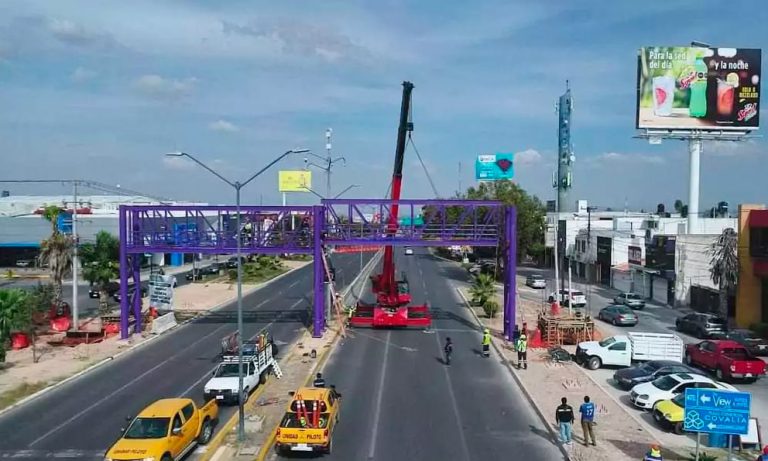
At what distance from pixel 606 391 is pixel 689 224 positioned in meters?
40.9

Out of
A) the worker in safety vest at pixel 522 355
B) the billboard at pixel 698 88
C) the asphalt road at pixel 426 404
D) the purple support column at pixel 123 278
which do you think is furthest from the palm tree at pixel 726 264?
the purple support column at pixel 123 278

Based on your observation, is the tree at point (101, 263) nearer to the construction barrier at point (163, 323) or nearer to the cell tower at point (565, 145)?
the construction barrier at point (163, 323)

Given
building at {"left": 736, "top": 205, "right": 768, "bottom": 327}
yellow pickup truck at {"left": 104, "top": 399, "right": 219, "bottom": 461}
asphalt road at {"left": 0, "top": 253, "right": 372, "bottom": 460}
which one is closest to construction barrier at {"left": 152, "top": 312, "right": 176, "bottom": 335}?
asphalt road at {"left": 0, "top": 253, "right": 372, "bottom": 460}

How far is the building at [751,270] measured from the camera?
1630 inches

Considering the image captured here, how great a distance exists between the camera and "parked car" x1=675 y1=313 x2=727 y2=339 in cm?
3766

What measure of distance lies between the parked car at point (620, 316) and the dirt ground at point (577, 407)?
29.8 ft

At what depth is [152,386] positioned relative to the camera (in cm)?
2695

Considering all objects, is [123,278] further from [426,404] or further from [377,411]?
[426,404]

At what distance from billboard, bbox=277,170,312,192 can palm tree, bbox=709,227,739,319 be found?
212 ft

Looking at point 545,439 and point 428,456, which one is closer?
point 428,456

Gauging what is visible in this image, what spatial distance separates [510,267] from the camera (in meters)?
37.8

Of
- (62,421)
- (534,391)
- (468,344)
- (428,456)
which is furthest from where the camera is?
(468,344)

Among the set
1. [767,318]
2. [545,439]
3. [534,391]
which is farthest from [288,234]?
[767,318]

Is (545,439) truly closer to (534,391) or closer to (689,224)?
(534,391)
